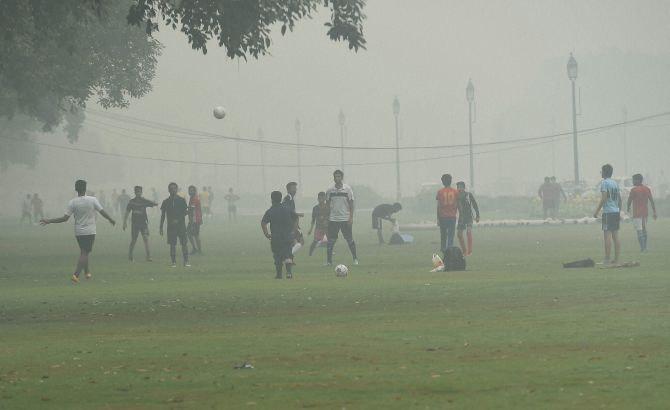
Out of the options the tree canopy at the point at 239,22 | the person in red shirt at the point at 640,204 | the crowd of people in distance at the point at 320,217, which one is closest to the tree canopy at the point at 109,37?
the tree canopy at the point at 239,22

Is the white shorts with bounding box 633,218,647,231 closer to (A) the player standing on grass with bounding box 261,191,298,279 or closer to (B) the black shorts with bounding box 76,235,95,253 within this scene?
(A) the player standing on grass with bounding box 261,191,298,279

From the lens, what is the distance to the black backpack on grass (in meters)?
26.2

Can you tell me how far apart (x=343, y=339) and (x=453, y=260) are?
11.9 meters

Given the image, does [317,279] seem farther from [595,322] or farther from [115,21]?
[115,21]

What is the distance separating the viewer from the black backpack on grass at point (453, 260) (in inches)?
1030

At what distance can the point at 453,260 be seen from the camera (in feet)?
86.0

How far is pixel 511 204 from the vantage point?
8344cm

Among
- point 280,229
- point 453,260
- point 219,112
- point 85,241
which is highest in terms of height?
point 219,112

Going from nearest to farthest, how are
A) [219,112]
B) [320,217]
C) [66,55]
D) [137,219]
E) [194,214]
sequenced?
[137,219] → [320,217] → [194,214] → [66,55] → [219,112]

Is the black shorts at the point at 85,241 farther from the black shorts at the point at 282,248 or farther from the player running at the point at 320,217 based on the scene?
the player running at the point at 320,217

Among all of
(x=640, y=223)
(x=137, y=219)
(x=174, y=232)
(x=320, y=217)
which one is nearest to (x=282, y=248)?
(x=174, y=232)

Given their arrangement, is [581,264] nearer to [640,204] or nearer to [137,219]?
[640,204]

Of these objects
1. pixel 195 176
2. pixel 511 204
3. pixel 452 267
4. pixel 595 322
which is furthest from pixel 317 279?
pixel 195 176

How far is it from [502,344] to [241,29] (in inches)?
384
